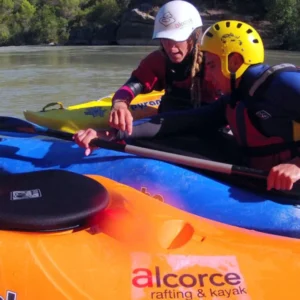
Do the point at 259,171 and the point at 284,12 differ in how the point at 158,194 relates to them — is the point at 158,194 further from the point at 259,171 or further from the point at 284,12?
the point at 284,12

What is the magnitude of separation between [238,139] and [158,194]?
0.40 m

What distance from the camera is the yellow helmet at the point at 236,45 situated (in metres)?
2.10

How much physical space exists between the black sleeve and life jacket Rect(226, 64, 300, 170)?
0.18 m

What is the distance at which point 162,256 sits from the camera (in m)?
1.66

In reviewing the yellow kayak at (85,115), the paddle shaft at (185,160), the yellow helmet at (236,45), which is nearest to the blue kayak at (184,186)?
the paddle shaft at (185,160)

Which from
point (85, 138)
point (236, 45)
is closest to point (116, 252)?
point (85, 138)

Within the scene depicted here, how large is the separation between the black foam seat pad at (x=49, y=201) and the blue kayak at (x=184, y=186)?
18.1 inches

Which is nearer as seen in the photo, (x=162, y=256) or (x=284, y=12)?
(x=162, y=256)

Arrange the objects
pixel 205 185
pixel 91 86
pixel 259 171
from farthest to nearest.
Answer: pixel 91 86 → pixel 205 185 → pixel 259 171

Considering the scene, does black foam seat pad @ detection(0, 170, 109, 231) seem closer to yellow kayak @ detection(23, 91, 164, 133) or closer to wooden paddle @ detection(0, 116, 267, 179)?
wooden paddle @ detection(0, 116, 267, 179)

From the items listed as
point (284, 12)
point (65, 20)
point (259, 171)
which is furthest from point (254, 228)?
point (65, 20)

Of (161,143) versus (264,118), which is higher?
(264,118)

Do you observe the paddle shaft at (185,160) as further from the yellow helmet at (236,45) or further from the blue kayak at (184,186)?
the yellow helmet at (236,45)

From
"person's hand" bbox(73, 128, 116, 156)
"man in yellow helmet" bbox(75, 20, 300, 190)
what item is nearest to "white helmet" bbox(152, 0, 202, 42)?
"man in yellow helmet" bbox(75, 20, 300, 190)
